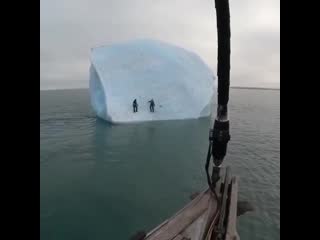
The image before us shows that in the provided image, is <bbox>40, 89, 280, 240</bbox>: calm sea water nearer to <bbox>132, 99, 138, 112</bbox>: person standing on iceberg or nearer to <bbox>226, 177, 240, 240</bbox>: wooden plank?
<bbox>132, 99, 138, 112</bbox>: person standing on iceberg

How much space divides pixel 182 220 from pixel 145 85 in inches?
567

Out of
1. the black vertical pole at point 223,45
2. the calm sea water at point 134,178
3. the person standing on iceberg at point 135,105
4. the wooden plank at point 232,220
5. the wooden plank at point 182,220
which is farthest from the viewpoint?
the person standing on iceberg at point 135,105

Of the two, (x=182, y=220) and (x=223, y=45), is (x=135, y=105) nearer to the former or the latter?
(x=182, y=220)

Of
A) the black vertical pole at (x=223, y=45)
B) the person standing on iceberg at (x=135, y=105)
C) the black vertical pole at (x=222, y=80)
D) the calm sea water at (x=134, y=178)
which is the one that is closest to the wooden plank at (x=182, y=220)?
the black vertical pole at (x=222, y=80)

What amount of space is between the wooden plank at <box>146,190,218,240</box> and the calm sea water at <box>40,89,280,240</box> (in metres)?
2.56

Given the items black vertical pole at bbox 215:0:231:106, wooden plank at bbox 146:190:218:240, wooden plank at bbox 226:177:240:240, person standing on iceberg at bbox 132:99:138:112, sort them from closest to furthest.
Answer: black vertical pole at bbox 215:0:231:106 → wooden plank at bbox 226:177:240:240 → wooden plank at bbox 146:190:218:240 → person standing on iceberg at bbox 132:99:138:112

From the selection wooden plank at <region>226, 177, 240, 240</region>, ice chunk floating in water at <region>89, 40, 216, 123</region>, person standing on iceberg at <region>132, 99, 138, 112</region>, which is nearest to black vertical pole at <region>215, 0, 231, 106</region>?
wooden plank at <region>226, 177, 240, 240</region>

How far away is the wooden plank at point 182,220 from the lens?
7.72ft

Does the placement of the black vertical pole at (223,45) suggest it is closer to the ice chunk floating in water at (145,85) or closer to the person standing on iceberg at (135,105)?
the ice chunk floating in water at (145,85)

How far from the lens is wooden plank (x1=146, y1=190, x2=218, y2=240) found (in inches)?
92.7

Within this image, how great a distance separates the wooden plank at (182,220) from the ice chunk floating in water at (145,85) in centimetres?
1314
